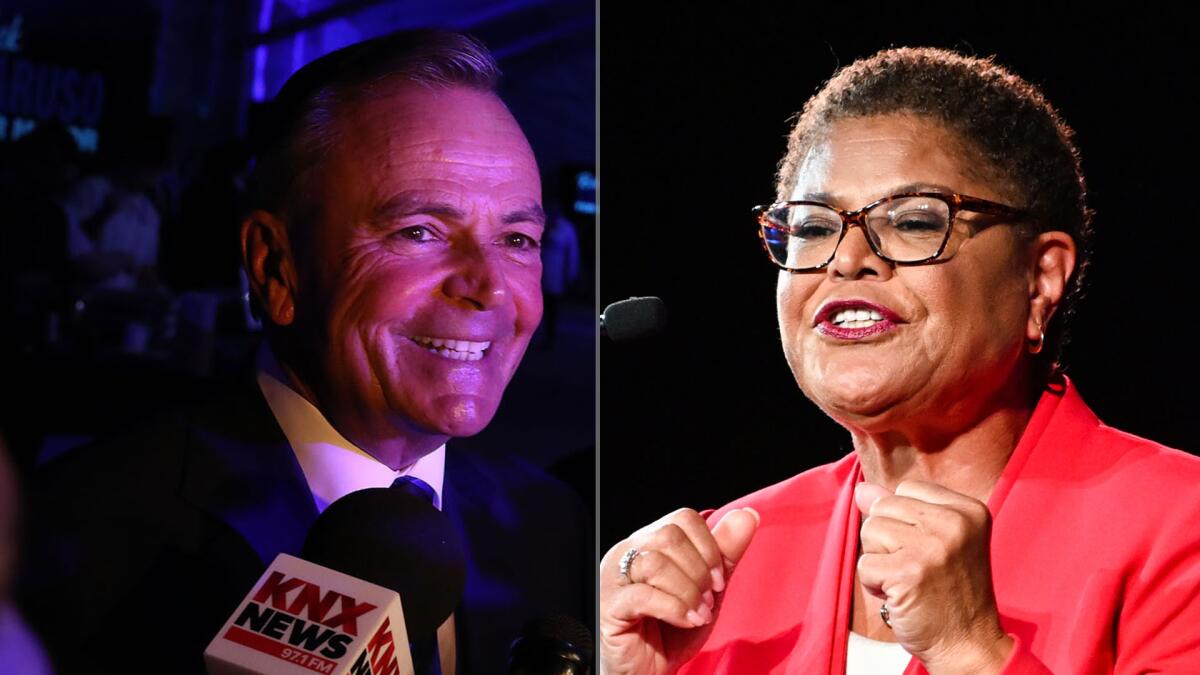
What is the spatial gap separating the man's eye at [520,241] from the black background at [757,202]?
38cm

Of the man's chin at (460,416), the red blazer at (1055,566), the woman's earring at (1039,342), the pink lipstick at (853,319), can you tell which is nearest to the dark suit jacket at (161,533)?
the man's chin at (460,416)

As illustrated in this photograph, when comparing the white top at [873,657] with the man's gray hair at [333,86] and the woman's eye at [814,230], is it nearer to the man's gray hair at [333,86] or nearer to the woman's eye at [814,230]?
the woman's eye at [814,230]

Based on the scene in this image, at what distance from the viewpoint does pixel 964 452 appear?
6.59 ft

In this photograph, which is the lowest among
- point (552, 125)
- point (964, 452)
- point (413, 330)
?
point (964, 452)

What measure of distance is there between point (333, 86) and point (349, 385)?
53 cm

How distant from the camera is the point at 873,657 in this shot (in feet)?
6.36

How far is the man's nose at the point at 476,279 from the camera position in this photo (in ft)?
7.27

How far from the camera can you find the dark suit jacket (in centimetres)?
197

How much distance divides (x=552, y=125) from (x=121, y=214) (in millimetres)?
795

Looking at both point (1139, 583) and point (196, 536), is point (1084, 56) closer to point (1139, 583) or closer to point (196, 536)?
point (1139, 583)

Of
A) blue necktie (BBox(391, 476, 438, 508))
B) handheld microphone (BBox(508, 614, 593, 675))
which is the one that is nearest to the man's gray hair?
blue necktie (BBox(391, 476, 438, 508))

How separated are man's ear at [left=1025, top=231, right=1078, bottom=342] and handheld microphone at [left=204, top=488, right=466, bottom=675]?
43.2 inches

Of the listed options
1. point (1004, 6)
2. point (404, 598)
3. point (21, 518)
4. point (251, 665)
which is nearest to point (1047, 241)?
point (1004, 6)

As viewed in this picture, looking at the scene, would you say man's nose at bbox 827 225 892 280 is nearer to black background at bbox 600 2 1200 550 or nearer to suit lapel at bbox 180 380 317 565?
black background at bbox 600 2 1200 550
